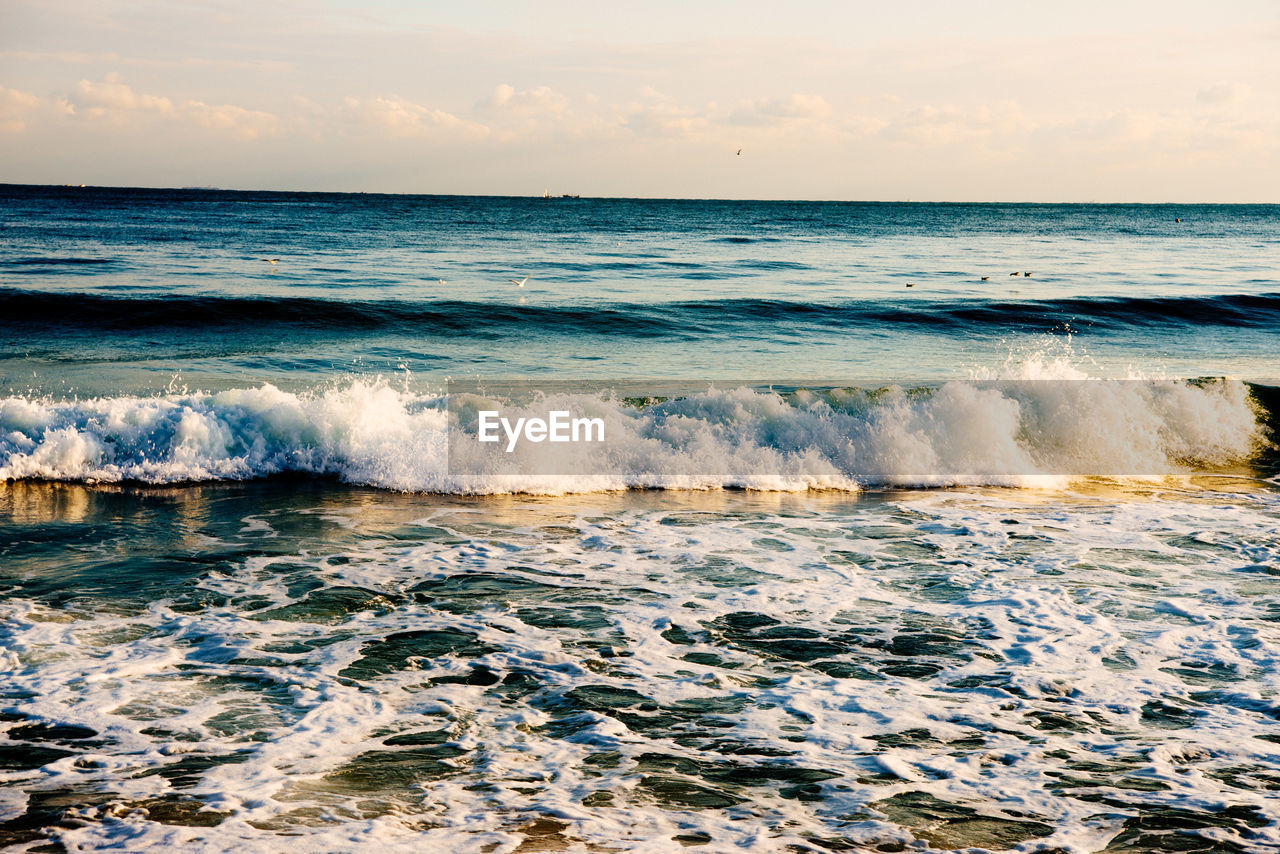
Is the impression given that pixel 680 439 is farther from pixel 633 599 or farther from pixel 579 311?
pixel 579 311

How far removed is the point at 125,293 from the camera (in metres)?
21.6

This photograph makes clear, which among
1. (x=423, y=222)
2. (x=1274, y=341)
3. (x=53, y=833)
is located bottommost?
(x=53, y=833)

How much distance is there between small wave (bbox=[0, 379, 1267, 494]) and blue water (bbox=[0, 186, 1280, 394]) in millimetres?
2374

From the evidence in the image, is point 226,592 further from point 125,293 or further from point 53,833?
point 125,293

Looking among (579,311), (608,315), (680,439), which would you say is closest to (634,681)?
(680,439)

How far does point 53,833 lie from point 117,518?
5682 millimetres

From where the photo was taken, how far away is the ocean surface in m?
4.09

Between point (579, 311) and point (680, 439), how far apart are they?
10761mm

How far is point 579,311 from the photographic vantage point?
21.5 m

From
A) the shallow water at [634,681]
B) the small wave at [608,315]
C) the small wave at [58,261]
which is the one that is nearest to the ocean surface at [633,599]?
the shallow water at [634,681]

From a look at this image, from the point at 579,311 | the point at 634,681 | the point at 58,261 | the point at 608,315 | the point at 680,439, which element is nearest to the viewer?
the point at 634,681

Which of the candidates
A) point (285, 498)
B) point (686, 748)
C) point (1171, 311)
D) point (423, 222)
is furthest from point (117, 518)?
point (423, 222)

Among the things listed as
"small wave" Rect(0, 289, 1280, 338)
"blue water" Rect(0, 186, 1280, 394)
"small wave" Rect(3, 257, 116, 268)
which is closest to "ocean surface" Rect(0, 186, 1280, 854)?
"blue water" Rect(0, 186, 1280, 394)

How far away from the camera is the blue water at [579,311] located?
1622cm
